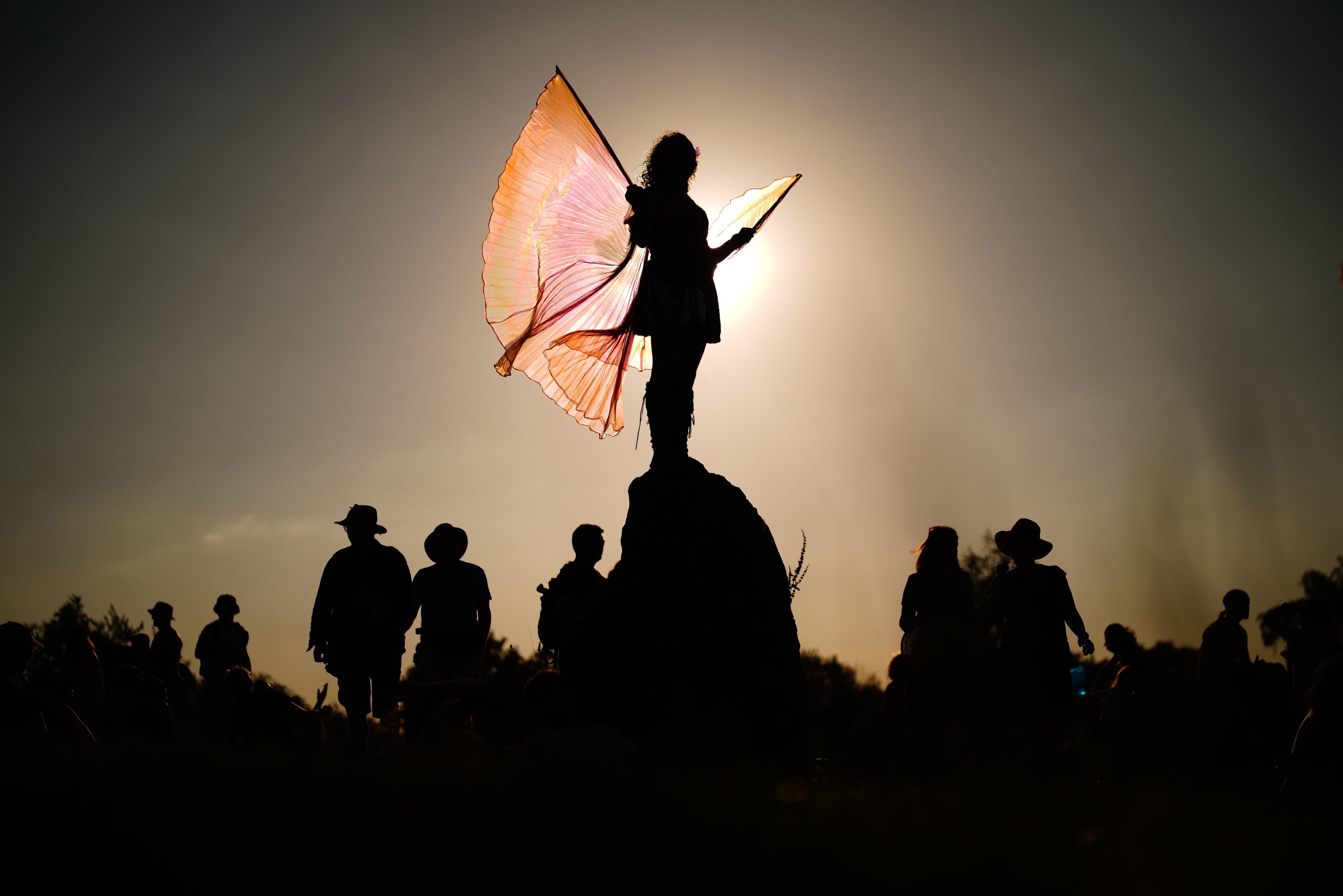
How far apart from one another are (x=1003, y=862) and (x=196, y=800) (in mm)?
2547

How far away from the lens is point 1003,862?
103 inches

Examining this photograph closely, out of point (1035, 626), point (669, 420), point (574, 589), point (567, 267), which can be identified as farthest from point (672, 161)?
point (1035, 626)

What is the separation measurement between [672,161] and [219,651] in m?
5.79

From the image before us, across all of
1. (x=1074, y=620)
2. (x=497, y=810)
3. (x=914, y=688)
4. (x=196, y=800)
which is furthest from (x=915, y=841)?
(x=1074, y=620)

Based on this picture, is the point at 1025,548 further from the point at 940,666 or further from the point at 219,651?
the point at 219,651

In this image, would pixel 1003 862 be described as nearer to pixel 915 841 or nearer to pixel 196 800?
pixel 915 841

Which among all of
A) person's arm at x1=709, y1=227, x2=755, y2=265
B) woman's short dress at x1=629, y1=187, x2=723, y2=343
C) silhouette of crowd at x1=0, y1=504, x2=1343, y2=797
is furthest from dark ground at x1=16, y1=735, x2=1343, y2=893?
person's arm at x1=709, y1=227, x2=755, y2=265

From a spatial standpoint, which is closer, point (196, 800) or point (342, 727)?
point (196, 800)

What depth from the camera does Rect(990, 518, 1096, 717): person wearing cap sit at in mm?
6004

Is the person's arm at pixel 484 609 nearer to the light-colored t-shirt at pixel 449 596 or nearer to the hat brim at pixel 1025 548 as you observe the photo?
the light-colored t-shirt at pixel 449 596

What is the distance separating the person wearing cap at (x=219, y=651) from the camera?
25.2 ft

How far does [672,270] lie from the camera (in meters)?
5.87

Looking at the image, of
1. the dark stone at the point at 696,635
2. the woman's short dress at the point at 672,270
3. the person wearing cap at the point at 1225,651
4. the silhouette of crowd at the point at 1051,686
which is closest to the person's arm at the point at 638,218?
the woman's short dress at the point at 672,270

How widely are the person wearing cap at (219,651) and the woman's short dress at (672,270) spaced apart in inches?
193
